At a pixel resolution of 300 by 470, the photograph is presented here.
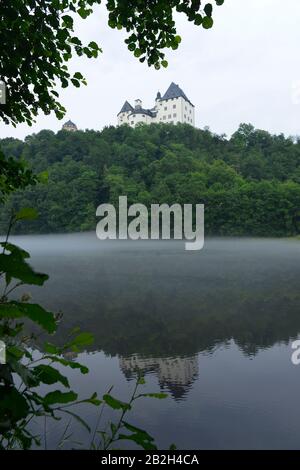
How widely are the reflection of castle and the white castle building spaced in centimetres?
10364

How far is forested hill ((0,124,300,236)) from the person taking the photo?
2874 inches

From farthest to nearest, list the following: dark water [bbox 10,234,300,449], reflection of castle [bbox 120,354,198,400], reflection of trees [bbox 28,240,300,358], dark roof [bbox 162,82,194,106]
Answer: dark roof [bbox 162,82,194,106], reflection of trees [bbox 28,240,300,358], reflection of castle [bbox 120,354,198,400], dark water [bbox 10,234,300,449]

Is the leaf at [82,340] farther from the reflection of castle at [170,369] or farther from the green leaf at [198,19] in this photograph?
the reflection of castle at [170,369]

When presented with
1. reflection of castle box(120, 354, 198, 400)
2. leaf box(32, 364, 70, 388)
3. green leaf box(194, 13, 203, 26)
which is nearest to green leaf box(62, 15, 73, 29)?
green leaf box(194, 13, 203, 26)

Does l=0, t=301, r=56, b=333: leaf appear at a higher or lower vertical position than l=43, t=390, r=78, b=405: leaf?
higher

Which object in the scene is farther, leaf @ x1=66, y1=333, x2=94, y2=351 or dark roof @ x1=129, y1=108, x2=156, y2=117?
dark roof @ x1=129, y1=108, x2=156, y2=117

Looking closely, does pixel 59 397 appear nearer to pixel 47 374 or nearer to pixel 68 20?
pixel 47 374

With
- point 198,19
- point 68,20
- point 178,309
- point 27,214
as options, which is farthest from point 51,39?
point 178,309

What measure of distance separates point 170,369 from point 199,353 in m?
1.42

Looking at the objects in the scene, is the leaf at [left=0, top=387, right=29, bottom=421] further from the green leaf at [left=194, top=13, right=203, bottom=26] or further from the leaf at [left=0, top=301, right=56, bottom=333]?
the green leaf at [left=194, top=13, right=203, bottom=26]

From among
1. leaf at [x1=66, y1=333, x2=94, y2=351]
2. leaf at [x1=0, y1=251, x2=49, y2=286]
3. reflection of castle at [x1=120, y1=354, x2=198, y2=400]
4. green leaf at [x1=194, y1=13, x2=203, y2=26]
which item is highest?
green leaf at [x1=194, y1=13, x2=203, y2=26]

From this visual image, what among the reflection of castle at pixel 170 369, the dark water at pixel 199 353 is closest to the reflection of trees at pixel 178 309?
the dark water at pixel 199 353

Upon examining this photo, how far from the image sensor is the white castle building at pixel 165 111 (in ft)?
345

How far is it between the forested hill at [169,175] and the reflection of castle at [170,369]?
66238 millimetres
